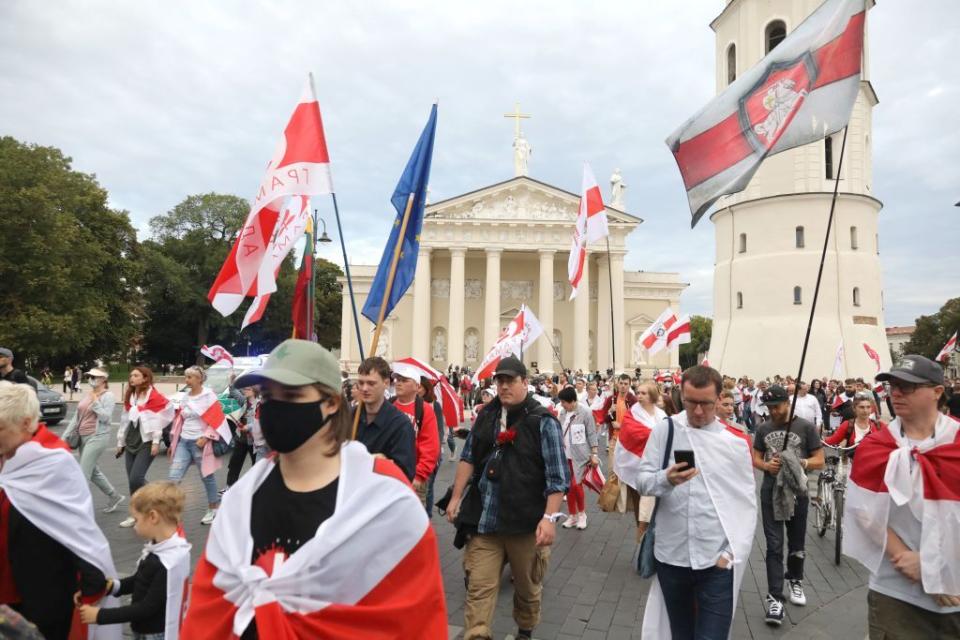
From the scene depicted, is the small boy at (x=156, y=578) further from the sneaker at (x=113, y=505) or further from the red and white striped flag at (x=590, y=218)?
the red and white striped flag at (x=590, y=218)

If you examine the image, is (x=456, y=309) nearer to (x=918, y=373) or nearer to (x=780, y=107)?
(x=780, y=107)

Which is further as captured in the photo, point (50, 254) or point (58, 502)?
point (50, 254)

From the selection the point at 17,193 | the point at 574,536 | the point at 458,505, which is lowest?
the point at 574,536

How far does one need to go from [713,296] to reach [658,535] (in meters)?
37.9

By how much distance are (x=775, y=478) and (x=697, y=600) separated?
90.6 inches

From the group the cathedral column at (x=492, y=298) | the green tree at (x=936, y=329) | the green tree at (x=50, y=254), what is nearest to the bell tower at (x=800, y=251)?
the cathedral column at (x=492, y=298)

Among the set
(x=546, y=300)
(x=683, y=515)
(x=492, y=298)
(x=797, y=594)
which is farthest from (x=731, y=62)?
(x=683, y=515)

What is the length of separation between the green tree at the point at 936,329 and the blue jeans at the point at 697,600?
65921 millimetres

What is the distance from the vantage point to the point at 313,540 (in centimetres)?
179

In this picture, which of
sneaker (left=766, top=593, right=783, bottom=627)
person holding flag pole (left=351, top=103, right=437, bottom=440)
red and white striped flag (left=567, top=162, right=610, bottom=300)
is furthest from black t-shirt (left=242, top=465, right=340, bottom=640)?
red and white striped flag (left=567, top=162, right=610, bottom=300)

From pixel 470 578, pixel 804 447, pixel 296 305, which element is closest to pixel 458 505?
pixel 470 578

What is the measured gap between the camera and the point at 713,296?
38.7 meters

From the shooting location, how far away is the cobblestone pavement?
4.79 meters

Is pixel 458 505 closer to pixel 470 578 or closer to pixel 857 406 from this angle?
pixel 470 578
